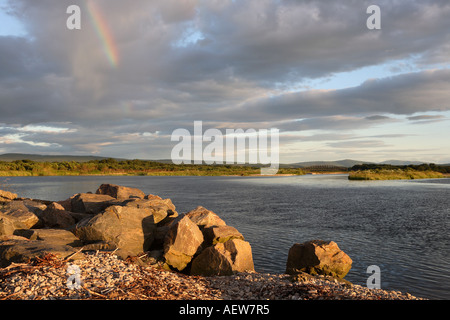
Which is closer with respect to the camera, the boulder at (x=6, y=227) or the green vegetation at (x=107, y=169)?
the boulder at (x=6, y=227)

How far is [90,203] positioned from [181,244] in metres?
9.69

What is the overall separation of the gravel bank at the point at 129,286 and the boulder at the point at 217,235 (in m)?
3.58

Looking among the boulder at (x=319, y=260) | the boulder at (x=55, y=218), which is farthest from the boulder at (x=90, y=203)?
the boulder at (x=319, y=260)

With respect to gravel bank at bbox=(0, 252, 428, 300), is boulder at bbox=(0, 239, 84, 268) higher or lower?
higher

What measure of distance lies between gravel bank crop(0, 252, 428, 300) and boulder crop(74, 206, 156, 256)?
2618mm

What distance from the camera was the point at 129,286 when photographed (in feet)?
28.1

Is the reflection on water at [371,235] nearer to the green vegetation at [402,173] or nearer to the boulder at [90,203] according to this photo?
the boulder at [90,203]

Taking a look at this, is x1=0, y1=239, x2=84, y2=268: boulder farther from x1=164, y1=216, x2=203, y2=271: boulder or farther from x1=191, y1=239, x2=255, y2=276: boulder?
x1=191, y1=239, x2=255, y2=276: boulder

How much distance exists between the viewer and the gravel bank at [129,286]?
7.91 meters

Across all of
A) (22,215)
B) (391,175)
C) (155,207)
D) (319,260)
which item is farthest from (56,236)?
(391,175)

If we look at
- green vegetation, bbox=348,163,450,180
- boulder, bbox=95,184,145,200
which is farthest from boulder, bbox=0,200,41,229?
green vegetation, bbox=348,163,450,180

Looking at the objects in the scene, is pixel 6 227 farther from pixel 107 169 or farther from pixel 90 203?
pixel 107 169

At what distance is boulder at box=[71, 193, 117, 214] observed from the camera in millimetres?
20497

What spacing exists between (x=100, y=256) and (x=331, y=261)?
8.60 m
